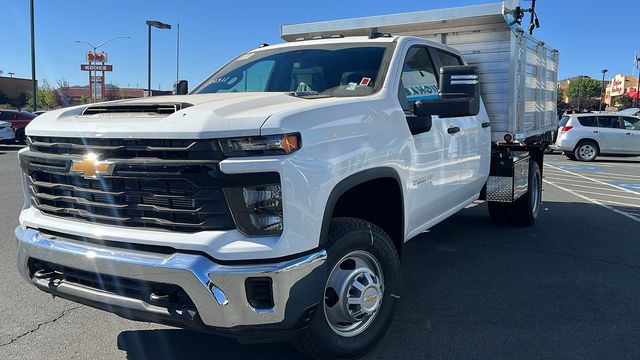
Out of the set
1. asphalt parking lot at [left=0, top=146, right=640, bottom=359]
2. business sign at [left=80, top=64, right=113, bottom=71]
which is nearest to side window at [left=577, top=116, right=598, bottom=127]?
asphalt parking lot at [left=0, top=146, right=640, bottom=359]

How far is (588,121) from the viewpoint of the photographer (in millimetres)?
19312

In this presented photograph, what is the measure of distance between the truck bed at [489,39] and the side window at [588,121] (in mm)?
14119

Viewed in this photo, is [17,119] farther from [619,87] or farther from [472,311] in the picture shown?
[619,87]

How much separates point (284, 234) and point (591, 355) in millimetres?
2282

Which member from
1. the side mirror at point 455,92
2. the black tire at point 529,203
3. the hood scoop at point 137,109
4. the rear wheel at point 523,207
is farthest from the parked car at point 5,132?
the side mirror at point 455,92

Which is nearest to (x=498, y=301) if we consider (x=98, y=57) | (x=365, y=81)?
(x=365, y=81)

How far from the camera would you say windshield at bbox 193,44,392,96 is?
3.95 meters

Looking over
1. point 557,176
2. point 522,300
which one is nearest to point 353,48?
point 522,300

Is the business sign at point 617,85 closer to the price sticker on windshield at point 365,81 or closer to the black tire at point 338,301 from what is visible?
the price sticker on windshield at point 365,81

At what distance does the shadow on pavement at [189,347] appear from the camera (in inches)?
135

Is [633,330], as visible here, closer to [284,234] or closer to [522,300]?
[522,300]

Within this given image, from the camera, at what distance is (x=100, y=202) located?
287 centimetres

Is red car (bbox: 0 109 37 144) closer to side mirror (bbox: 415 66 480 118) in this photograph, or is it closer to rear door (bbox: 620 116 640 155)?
A: rear door (bbox: 620 116 640 155)

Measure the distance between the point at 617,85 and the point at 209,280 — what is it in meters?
112
